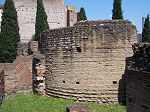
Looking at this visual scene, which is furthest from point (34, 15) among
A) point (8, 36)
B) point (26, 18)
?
point (8, 36)

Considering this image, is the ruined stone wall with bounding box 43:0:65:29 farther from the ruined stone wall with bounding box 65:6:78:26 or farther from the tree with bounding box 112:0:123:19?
the tree with bounding box 112:0:123:19

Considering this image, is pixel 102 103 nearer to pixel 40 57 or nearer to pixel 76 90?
pixel 76 90

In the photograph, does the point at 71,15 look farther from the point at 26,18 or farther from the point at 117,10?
the point at 117,10

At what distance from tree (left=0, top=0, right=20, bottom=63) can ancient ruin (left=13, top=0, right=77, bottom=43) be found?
430 centimetres

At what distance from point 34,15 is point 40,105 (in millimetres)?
17820

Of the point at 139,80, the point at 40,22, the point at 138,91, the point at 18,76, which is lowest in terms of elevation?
the point at 18,76

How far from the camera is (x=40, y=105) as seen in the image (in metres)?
8.22

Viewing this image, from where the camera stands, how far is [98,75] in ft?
27.4

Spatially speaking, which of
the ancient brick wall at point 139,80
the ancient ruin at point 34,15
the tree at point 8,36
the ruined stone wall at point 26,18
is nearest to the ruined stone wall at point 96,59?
the ancient brick wall at point 139,80

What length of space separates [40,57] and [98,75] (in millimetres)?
3240

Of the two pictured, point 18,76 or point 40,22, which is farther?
point 40,22

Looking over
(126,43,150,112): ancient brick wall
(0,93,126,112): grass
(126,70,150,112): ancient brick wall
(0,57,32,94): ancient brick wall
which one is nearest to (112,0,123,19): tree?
(0,57,32,94): ancient brick wall

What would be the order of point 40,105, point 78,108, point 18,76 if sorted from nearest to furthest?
point 78,108 → point 40,105 → point 18,76

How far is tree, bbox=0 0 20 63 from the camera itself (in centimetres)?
1727
